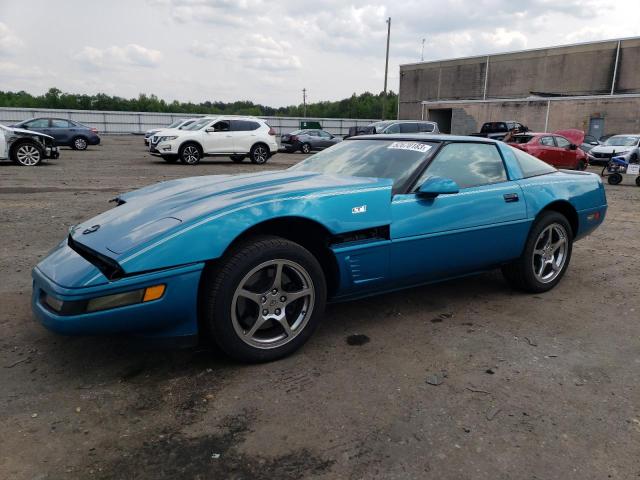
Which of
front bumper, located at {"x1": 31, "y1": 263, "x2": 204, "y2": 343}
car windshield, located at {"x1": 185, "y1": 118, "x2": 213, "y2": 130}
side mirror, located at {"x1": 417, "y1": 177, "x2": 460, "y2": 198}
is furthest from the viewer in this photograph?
car windshield, located at {"x1": 185, "y1": 118, "x2": 213, "y2": 130}

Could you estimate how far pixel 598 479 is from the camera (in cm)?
195

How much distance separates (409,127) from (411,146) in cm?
1739

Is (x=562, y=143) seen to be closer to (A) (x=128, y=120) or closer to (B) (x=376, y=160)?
(B) (x=376, y=160)

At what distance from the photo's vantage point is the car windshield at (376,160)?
350cm

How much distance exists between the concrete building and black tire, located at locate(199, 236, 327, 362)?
3372 cm

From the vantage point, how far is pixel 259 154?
670 inches

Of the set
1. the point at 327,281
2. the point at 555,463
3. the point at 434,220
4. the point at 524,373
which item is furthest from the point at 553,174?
the point at 555,463

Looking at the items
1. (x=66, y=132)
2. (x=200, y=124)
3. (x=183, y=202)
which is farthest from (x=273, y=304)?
(x=66, y=132)

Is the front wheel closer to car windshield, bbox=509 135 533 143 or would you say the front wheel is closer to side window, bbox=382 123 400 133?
side window, bbox=382 123 400 133

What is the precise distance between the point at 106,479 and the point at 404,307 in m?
2.43

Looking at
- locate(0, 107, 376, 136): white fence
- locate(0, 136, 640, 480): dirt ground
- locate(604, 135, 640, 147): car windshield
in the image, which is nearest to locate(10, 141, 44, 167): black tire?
locate(0, 136, 640, 480): dirt ground

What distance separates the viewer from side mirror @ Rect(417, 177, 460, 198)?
3248 millimetres

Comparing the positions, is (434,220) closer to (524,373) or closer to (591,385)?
(524,373)

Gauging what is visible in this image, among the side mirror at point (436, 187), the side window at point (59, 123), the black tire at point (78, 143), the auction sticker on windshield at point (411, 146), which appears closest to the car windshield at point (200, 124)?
the black tire at point (78, 143)
